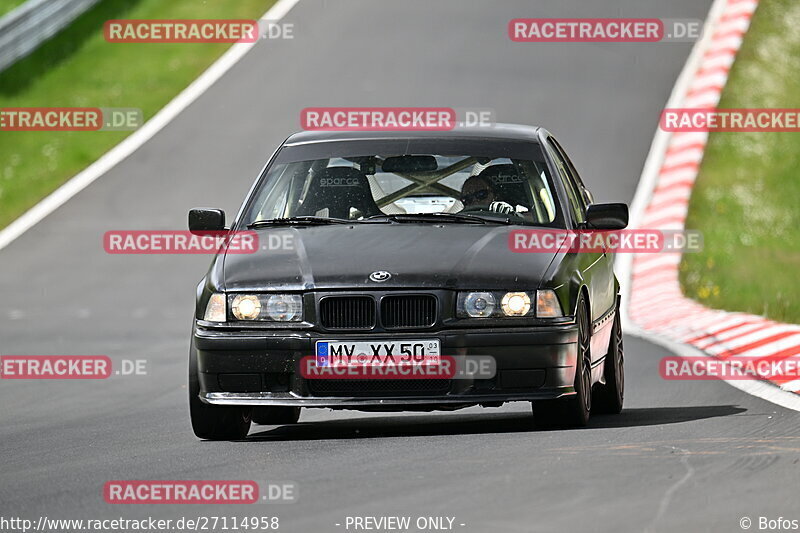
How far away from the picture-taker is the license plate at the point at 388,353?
869 cm

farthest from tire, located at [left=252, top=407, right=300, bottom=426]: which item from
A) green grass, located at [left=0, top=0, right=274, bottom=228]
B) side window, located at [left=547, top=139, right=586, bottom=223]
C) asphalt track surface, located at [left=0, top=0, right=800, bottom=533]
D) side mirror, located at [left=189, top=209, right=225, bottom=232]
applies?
green grass, located at [left=0, top=0, right=274, bottom=228]

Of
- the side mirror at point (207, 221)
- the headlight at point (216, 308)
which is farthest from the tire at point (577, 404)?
the side mirror at point (207, 221)

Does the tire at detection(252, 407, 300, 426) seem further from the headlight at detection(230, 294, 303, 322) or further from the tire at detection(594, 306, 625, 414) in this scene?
the tire at detection(594, 306, 625, 414)

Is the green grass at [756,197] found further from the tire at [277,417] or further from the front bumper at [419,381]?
the front bumper at [419,381]

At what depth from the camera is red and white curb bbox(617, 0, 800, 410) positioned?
525 inches

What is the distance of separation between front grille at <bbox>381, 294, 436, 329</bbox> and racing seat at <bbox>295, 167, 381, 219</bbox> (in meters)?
1.10

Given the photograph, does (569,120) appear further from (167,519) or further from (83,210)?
(167,519)

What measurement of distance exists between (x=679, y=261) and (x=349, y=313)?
471 inches

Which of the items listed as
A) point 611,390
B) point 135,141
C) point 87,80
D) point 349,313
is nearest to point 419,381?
point 349,313

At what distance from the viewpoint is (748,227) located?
22.4 meters

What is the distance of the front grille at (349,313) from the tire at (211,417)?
2.48 ft

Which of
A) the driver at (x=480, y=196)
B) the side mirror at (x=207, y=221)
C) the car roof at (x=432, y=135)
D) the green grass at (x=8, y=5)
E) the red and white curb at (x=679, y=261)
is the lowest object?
the red and white curb at (x=679, y=261)

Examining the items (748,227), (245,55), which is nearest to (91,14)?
(245,55)

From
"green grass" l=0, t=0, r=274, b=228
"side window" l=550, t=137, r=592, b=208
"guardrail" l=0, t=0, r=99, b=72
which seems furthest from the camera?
"guardrail" l=0, t=0, r=99, b=72
